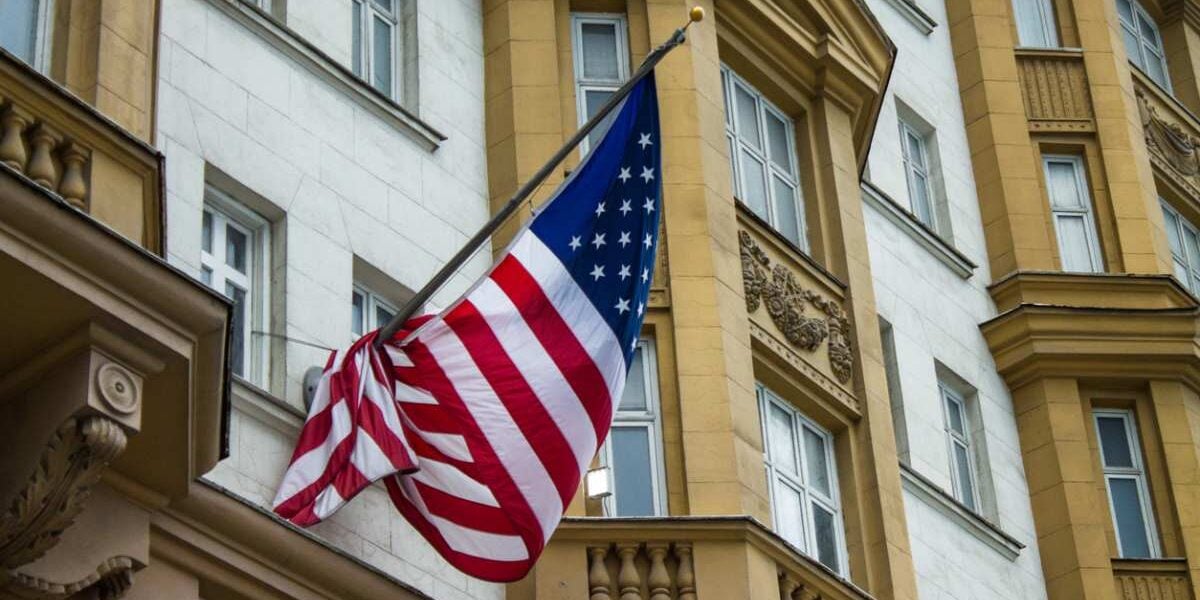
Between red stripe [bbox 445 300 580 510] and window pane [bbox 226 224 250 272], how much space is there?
242 centimetres

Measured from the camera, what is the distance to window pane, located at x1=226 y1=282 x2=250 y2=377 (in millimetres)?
20000

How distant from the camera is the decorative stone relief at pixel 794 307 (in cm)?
2497

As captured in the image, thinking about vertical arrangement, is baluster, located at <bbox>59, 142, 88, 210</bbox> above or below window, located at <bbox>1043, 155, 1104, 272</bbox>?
below

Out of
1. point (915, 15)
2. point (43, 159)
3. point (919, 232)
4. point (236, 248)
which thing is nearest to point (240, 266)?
point (236, 248)

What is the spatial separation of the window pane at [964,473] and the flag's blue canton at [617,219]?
9.67 meters

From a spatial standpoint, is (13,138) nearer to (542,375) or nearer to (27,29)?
(27,29)

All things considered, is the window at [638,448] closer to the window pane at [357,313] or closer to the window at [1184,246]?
the window pane at [357,313]

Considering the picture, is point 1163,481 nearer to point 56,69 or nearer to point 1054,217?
point 1054,217

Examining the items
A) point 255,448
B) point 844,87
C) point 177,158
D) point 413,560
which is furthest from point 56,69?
point 844,87

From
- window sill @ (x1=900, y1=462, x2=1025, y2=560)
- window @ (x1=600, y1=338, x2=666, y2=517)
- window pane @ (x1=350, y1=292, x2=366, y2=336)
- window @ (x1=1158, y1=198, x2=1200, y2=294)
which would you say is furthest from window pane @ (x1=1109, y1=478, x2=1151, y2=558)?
window pane @ (x1=350, y1=292, x2=366, y2=336)

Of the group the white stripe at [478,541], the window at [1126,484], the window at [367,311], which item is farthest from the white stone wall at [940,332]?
the white stripe at [478,541]

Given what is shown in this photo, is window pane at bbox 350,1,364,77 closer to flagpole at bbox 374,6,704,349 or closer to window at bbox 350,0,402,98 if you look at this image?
window at bbox 350,0,402,98

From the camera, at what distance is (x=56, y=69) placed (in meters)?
18.3

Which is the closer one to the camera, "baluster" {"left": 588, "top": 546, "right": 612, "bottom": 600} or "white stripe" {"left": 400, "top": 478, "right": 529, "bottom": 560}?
"white stripe" {"left": 400, "top": 478, "right": 529, "bottom": 560}
